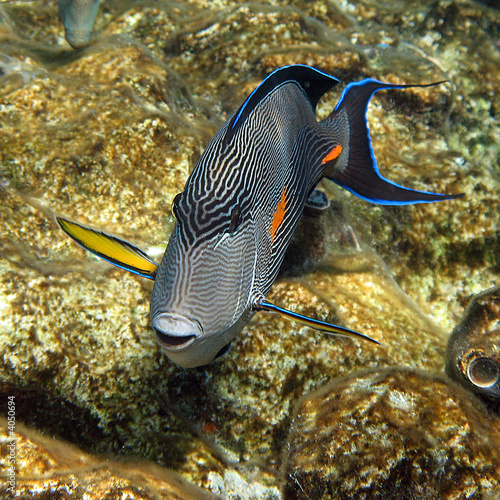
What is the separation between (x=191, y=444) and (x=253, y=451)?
1.37 feet

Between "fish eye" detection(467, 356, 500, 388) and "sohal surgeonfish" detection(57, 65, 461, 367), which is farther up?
"sohal surgeonfish" detection(57, 65, 461, 367)

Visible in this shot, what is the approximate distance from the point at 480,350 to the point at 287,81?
211cm

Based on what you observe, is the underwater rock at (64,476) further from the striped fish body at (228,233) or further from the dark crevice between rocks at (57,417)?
the striped fish body at (228,233)

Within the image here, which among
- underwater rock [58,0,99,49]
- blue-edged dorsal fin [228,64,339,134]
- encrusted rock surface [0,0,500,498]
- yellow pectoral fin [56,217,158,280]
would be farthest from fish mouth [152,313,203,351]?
underwater rock [58,0,99,49]

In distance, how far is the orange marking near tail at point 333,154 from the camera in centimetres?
248

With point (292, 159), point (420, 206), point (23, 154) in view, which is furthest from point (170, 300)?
point (420, 206)

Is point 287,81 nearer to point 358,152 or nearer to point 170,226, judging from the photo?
point 358,152

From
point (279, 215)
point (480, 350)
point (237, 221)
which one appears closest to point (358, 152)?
point (279, 215)

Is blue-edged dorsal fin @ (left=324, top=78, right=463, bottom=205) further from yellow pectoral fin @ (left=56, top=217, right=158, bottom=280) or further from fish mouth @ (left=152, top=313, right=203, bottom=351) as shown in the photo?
fish mouth @ (left=152, top=313, right=203, bottom=351)

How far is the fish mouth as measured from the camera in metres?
1.38

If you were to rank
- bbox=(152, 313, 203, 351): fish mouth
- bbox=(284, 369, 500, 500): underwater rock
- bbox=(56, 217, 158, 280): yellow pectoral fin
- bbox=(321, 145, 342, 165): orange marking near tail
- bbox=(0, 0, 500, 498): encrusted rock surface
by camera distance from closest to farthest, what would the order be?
bbox=(152, 313, 203, 351): fish mouth < bbox=(56, 217, 158, 280): yellow pectoral fin < bbox=(284, 369, 500, 500): underwater rock < bbox=(0, 0, 500, 498): encrusted rock surface < bbox=(321, 145, 342, 165): orange marking near tail

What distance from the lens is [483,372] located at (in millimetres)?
2402

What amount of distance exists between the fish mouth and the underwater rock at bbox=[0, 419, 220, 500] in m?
0.75

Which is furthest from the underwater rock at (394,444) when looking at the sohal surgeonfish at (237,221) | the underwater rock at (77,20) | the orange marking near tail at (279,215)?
the underwater rock at (77,20)
